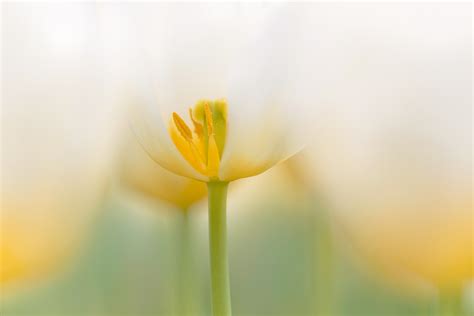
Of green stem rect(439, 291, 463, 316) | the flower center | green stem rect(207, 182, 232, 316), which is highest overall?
the flower center

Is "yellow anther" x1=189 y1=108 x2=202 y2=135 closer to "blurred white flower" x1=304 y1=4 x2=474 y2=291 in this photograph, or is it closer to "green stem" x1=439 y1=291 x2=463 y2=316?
"blurred white flower" x1=304 y1=4 x2=474 y2=291

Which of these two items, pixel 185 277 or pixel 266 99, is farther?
pixel 185 277

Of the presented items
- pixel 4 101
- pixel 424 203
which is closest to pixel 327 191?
pixel 424 203

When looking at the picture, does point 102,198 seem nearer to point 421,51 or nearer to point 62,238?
point 62,238

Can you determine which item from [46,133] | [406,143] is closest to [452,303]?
[406,143]

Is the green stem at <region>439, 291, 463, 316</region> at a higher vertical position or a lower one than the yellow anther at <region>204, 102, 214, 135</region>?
lower

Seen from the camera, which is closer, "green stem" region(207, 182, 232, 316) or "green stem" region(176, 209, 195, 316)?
"green stem" region(207, 182, 232, 316)

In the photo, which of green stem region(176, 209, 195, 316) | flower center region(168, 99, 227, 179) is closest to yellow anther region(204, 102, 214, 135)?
flower center region(168, 99, 227, 179)

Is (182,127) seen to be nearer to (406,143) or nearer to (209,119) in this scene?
(209,119)
